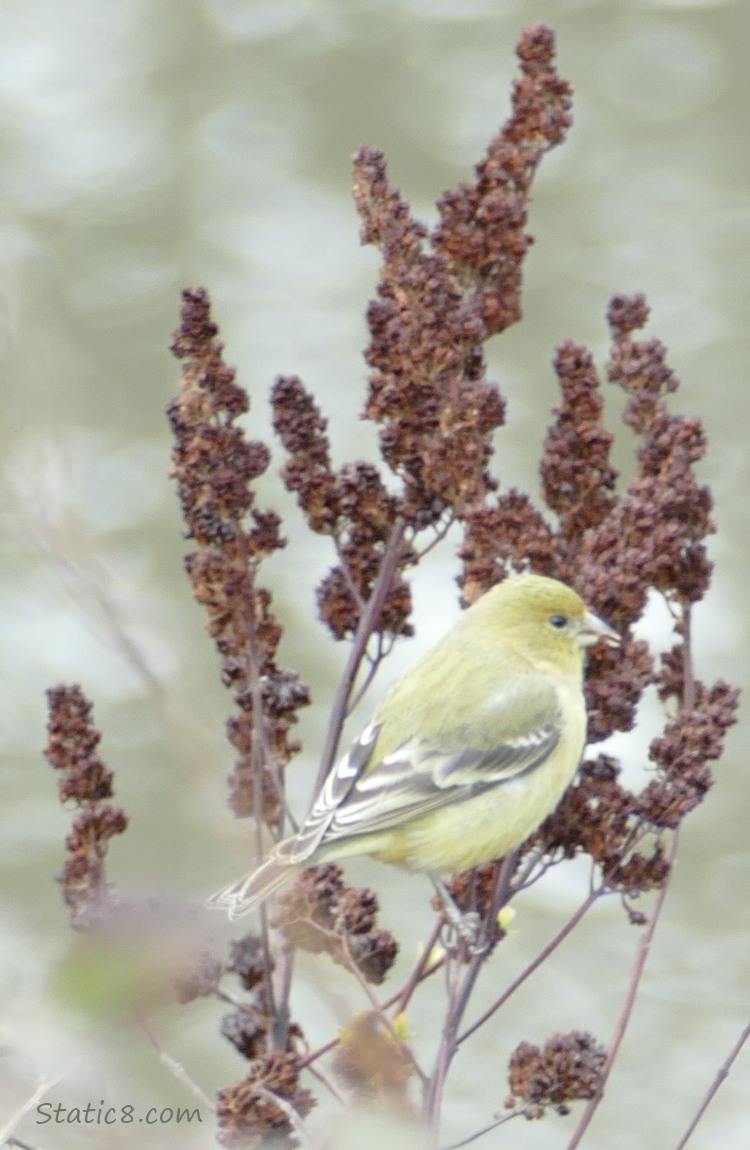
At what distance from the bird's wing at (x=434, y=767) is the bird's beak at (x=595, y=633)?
21cm

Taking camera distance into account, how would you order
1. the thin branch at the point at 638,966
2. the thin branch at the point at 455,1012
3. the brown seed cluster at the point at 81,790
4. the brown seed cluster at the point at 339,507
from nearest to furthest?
the thin branch at the point at 455,1012 → the thin branch at the point at 638,966 → the brown seed cluster at the point at 81,790 → the brown seed cluster at the point at 339,507

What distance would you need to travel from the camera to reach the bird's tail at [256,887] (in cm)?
267

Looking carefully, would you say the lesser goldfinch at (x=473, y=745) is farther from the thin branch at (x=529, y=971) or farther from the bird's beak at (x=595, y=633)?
the thin branch at (x=529, y=971)

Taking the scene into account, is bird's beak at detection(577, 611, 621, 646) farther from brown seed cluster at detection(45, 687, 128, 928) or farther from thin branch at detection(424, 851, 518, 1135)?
brown seed cluster at detection(45, 687, 128, 928)

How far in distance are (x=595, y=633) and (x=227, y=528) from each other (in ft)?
1.93

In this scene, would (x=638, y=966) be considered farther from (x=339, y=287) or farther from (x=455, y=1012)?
(x=339, y=287)

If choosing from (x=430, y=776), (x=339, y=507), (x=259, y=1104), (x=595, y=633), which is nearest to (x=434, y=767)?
(x=430, y=776)

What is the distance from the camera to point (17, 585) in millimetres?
6402

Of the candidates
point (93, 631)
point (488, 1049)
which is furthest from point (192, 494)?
point (488, 1049)

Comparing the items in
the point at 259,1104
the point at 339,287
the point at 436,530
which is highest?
the point at 339,287

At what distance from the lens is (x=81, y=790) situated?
9.70 feet

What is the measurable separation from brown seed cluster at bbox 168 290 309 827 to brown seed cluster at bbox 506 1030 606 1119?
0.50 metres

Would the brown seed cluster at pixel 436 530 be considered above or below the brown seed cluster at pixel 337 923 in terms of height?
above

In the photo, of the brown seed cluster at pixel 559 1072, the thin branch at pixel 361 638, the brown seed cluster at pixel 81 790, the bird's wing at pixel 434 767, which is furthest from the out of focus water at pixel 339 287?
the thin branch at pixel 361 638
